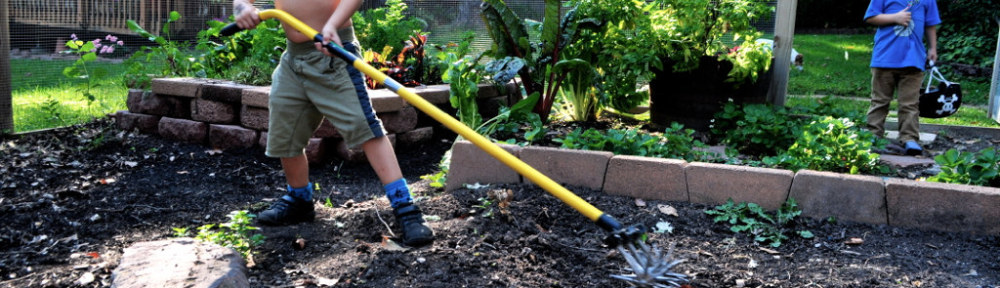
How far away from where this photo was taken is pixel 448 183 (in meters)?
3.98

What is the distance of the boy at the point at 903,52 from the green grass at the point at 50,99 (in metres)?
5.54

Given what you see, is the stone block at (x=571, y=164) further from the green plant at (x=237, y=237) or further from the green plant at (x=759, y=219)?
the green plant at (x=237, y=237)

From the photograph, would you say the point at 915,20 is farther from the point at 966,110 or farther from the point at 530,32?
the point at 966,110

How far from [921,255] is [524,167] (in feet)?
5.26

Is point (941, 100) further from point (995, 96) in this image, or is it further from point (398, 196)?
point (398, 196)

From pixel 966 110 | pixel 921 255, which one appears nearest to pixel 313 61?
pixel 921 255

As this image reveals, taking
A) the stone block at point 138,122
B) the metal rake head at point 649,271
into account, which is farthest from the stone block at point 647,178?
the stone block at point 138,122

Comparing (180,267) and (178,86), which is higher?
(178,86)

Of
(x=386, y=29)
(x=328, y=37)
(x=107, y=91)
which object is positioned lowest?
(x=107, y=91)

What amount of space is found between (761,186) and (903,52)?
8.09ft

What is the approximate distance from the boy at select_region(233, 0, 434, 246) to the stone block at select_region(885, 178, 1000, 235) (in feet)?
6.39

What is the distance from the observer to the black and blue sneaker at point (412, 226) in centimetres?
309

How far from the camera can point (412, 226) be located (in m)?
3.15

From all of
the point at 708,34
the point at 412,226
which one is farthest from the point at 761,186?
the point at 708,34
